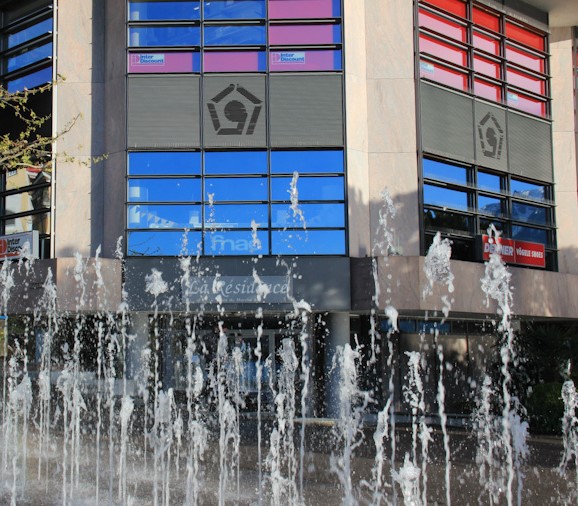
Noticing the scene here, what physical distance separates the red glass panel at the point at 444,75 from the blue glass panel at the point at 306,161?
3.47 m

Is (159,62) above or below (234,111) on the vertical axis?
above

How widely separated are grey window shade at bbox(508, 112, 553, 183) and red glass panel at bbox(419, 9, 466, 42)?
108 inches

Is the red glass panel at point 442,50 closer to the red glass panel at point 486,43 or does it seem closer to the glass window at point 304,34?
the red glass panel at point 486,43

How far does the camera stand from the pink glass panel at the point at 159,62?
65.6 ft

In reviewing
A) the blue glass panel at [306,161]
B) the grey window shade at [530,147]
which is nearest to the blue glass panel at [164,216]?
the blue glass panel at [306,161]

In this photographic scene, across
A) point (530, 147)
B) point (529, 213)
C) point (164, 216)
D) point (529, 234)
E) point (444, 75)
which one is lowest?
point (529, 234)

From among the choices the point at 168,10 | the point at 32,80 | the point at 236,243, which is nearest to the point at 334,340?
the point at 236,243

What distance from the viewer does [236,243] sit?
19547mm

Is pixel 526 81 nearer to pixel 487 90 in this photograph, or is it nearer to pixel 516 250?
pixel 487 90

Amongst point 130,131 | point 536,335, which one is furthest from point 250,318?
point 536,335

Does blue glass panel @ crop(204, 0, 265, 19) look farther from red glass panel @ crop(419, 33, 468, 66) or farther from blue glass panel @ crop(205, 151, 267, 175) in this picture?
red glass panel @ crop(419, 33, 468, 66)

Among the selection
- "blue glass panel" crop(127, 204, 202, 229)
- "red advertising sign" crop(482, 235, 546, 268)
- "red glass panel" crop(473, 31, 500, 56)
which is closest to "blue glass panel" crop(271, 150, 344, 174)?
"blue glass panel" crop(127, 204, 202, 229)

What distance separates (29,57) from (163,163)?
5.21 m

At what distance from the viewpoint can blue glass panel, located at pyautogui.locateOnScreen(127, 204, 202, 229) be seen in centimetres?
1970
